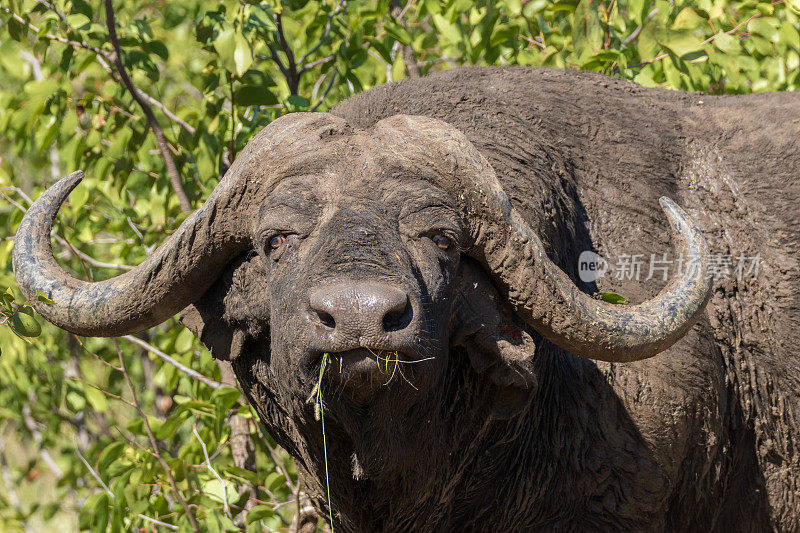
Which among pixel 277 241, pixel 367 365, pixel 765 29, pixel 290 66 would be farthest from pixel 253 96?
pixel 765 29

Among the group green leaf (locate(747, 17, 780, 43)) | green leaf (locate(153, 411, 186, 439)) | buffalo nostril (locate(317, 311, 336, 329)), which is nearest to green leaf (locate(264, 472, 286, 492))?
green leaf (locate(153, 411, 186, 439))

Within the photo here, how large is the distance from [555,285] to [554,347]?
56 centimetres

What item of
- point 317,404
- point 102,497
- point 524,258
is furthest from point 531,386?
point 102,497

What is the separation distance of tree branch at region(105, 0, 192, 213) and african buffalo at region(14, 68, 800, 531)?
130 cm

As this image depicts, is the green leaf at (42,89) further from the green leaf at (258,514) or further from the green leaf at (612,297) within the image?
the green leaf at (612,297)

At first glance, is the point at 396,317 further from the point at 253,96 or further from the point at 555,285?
the point at 253,96

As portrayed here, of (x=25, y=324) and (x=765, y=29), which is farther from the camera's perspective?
(x=765, y=29)

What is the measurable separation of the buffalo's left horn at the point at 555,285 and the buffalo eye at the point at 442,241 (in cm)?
8

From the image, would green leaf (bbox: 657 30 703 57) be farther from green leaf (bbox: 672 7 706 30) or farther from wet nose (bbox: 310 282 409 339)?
wet nose (bbox: 310 282 409 339)

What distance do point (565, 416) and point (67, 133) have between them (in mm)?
2780

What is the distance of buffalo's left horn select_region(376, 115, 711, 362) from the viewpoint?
2865 mm

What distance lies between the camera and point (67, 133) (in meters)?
4.91

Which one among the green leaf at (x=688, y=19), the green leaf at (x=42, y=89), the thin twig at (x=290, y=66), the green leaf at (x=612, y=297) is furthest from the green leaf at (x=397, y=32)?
the green leaf at (x=612, y=297)

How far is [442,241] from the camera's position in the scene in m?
2.88
